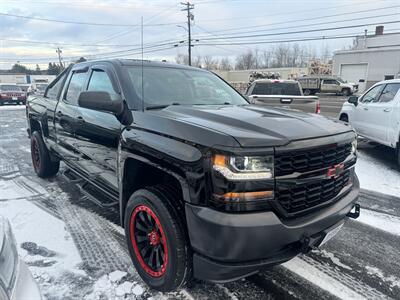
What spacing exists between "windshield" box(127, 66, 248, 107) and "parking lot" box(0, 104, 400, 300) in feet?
5.18

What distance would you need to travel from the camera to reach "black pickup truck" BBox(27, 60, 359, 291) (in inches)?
84.7

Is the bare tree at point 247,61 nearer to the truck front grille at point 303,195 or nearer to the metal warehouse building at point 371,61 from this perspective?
the metal warehouse building at point 371,61

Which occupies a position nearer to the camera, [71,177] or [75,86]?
[75,86]

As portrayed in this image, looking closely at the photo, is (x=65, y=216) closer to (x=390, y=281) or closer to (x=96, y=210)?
(x=96, y=210)

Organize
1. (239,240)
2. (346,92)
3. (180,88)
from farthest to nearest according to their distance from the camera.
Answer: (346,92)
(180,88)
(239,240)

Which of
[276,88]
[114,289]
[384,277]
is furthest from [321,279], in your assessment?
[276,88]

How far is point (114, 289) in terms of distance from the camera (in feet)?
9.21

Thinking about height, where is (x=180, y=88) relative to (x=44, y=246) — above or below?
above

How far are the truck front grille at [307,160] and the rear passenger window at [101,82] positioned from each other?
1.83 metres

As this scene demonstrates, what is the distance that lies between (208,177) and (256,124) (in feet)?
2.05

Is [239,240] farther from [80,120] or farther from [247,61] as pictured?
[247,61]

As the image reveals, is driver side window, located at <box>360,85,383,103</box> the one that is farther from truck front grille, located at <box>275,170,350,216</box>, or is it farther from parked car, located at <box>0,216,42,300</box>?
parked car, located at <box>0,216,42,300</box>

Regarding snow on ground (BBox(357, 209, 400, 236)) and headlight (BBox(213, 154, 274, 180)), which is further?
snow on ground (BBox(357, 209, 400, 236))

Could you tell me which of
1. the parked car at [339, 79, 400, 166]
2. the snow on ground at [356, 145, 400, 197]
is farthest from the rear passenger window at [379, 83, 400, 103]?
the snow on ground at [356, 145, 400, 197]
